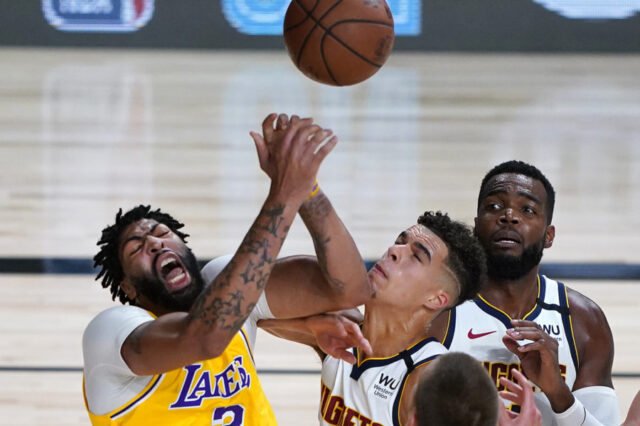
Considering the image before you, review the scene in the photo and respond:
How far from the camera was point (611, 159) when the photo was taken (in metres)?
9.25

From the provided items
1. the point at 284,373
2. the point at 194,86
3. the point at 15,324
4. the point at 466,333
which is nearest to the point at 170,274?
the point at 466,333

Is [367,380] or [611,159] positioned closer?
[367,380]

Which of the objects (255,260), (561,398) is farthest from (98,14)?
(255,260)

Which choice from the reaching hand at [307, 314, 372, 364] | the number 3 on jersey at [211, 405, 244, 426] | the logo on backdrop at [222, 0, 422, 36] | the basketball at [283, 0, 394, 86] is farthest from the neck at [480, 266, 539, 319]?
the logo on backdrop at [222, 0, 422, 36]

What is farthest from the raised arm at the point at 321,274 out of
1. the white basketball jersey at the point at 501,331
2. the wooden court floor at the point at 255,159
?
the wooden court floor at the point at 255,159

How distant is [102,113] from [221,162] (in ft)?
8.69

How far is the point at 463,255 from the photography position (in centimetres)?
301

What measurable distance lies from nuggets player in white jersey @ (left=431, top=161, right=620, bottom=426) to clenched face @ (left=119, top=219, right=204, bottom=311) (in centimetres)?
91

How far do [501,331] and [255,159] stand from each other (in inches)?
236

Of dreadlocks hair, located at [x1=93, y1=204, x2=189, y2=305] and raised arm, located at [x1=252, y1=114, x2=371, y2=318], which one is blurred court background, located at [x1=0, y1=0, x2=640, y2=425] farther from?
raised arm, located at [x1=252, y1=114, x2=371, y2=318]

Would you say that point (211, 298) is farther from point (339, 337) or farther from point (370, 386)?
point (370, 386)

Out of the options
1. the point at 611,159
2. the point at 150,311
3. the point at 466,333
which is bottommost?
the point at 611,159

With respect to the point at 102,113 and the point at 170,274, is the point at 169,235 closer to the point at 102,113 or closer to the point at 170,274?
the point at 170,274

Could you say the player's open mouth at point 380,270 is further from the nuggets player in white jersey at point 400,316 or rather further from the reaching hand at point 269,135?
the reaching hand at point 269,135
